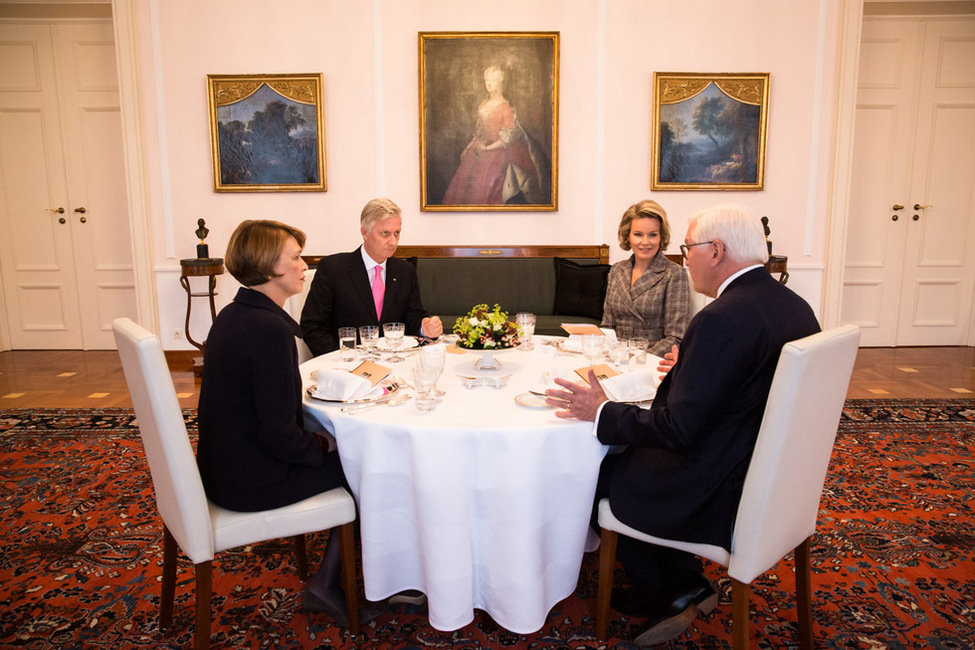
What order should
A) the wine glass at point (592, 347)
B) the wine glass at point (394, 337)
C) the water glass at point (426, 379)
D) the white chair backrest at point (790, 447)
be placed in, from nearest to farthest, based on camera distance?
the white chair backrest at point (790, 447), the water glass at point (426, 379), the wine glass at point (592, 347), the wine glass at point (394, 337)

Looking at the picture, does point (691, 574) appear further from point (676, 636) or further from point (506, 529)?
point (506, 529)

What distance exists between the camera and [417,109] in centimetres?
567

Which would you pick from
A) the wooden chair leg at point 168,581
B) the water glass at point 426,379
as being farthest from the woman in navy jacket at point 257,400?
the water glass at point 426,379

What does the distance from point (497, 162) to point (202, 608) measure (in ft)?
15.2

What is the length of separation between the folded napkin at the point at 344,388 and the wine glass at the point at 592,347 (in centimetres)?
89

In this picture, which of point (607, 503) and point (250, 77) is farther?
point (250, 77)

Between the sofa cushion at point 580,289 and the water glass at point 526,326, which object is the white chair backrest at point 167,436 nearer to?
the water glass at point 526,326

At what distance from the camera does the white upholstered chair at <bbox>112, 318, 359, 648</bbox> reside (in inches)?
65.9

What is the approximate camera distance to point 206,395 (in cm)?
180

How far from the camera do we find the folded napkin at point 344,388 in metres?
2.02

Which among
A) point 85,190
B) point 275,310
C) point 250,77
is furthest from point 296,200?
point 275,310

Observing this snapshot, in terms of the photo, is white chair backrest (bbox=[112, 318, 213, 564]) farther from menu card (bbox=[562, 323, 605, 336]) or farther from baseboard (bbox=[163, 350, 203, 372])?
baseboard (bbox=[163, 350, 203, 372])

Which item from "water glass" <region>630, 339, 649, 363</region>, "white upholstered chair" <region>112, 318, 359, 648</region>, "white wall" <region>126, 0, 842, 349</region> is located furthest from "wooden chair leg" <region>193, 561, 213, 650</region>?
"white wall" <region>126, 0, 842, 349</region>

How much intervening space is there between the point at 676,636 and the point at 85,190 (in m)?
7.06
